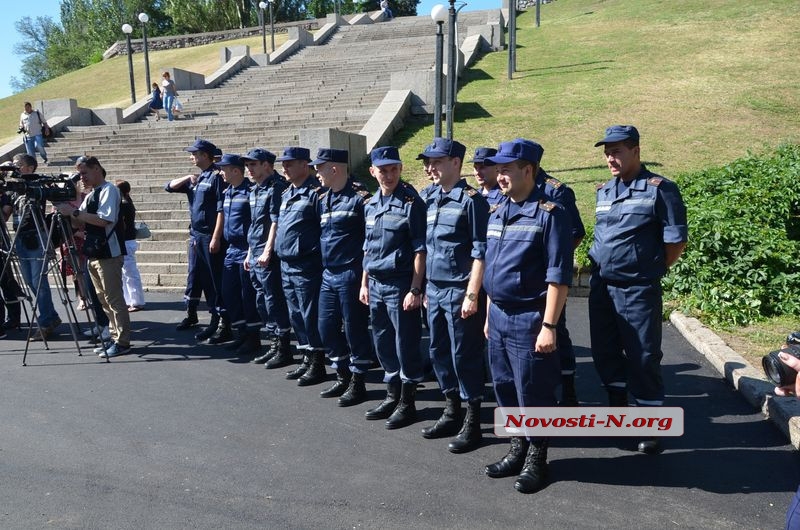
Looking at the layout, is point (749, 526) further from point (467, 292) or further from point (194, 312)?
point (194, 312)

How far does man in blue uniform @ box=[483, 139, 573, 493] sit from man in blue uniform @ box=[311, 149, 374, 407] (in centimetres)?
156

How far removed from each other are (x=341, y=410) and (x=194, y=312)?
338cm

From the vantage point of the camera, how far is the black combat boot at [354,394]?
498 centimetres

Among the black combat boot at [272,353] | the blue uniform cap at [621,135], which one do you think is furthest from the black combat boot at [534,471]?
the black combat boot at [272,353]

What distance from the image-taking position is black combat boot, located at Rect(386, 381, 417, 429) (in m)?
4.56

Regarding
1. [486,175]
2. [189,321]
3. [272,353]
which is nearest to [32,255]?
[189,321]

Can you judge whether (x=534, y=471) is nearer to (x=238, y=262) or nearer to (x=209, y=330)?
(x=238, y=262)

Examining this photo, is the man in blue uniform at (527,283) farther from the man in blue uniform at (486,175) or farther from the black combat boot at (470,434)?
the man in blue uniform at (486,175)

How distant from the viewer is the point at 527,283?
3533 millimetres

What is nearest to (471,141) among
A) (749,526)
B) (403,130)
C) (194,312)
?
(403,130)

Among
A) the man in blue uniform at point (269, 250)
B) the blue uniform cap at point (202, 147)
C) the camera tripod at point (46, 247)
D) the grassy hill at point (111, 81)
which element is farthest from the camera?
the grassy hill at point (111, 81)

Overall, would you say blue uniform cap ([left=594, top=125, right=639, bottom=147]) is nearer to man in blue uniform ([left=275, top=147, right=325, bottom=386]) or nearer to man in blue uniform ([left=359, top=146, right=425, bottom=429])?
man in blue uniform ([left=359, top=146, right=425, bottom=429])

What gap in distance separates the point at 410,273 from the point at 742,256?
456 centimetres

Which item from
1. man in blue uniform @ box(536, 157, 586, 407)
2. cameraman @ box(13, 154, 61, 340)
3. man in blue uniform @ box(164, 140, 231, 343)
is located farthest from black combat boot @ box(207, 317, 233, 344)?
man in blue uniform @ box(536, 157, 586, 407)
